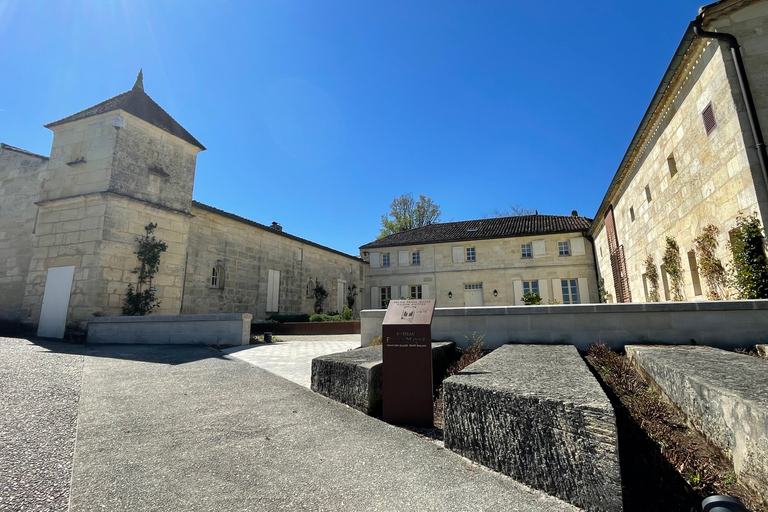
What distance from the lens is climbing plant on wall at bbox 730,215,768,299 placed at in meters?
5.86

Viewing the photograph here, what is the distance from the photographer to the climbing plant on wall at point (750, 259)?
5863 millimetres

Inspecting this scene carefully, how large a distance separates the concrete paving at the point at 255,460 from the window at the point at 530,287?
20.2 meters

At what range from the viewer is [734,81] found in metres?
6.51

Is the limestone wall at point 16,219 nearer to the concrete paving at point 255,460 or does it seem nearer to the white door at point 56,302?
the white door at point 56,302

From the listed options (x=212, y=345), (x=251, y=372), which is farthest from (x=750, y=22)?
(x=212, y=345)

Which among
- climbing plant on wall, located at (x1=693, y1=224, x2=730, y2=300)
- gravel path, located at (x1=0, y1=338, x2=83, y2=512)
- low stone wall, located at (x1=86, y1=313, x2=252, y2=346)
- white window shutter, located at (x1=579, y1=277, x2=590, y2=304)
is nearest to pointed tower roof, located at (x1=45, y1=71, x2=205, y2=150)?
low stone wall, located at (x1=86, y1=313, x2=252, y2=346)

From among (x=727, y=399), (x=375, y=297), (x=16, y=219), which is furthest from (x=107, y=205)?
(x=375, y=297)

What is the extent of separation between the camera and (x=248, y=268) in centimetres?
1647

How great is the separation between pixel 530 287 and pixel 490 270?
257cm

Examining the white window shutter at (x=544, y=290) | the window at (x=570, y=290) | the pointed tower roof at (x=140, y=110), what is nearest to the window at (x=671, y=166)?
the white window shutter at (x=544, y=290)

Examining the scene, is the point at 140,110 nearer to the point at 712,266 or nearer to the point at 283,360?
the point at 283,360

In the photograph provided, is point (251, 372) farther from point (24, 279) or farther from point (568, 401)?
point (24, 279)

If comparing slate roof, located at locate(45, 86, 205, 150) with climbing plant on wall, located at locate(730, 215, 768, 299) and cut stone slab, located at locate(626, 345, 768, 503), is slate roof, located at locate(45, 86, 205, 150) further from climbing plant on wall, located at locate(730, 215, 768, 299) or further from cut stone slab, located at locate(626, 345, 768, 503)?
climbing plant on wall, located at locate(730, 215, 768, 299)

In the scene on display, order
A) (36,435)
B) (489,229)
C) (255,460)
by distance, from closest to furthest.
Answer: (255,460)
(36,435)
(489,229)
